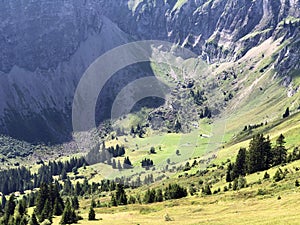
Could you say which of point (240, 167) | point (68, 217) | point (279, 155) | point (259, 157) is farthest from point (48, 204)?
point (279, 155)

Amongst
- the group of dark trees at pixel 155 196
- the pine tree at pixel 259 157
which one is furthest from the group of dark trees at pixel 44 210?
the pine tree at pixel 259 157

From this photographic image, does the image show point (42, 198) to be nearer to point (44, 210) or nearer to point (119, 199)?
point (44, 210)

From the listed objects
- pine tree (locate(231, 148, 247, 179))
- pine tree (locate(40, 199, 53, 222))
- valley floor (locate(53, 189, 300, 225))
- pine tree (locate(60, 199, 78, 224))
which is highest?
pine tree (locate(231, 148, 247, 179))

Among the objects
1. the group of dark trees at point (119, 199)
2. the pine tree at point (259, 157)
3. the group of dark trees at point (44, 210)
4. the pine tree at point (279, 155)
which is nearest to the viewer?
the group of dark trees at point (44, 210)

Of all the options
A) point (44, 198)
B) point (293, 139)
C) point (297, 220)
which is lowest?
point (297, 220)

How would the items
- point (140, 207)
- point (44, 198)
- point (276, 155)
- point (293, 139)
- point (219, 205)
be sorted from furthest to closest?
point (293, 139)
point (276, 155)
point (44, 198)
point (140, 207)
point (219, 205)

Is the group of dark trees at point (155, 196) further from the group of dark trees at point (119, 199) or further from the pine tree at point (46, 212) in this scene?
the pine tree at point (46, 212)

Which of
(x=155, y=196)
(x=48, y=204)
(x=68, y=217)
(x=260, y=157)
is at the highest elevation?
(x=260, y=157)

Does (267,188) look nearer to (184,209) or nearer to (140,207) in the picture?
(184,209)

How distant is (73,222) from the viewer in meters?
86.8

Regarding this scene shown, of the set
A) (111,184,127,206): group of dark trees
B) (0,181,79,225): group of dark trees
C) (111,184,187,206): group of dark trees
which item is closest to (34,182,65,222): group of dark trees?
(0,181,79,225): group of dark trees

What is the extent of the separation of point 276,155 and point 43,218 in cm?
7826

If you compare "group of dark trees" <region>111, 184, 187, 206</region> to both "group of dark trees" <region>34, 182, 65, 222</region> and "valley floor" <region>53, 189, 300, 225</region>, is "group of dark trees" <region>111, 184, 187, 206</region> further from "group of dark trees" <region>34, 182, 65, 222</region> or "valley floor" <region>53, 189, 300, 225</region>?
"group of dark trees" <region>34, 182, 65, 222</region>

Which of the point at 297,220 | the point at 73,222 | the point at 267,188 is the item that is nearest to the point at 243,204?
the point at 267,188
